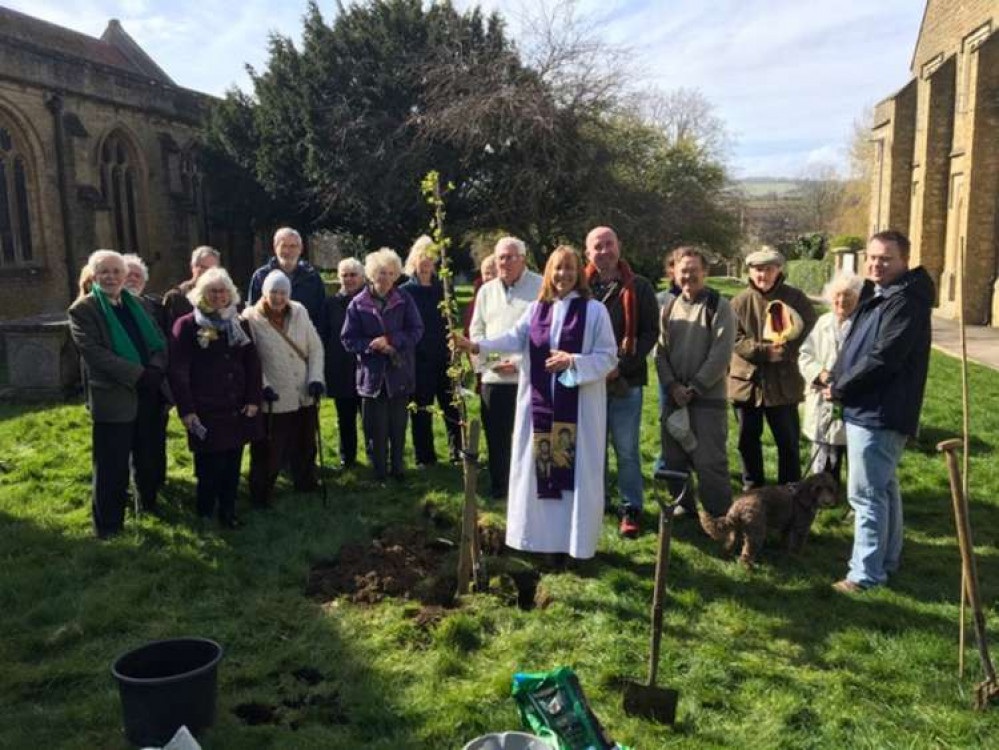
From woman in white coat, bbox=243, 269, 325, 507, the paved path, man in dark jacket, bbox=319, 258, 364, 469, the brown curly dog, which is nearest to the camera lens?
the brown curly dog

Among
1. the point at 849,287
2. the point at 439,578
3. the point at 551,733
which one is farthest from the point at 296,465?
the point at 849,287

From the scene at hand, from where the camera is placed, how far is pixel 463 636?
4348 millimetres

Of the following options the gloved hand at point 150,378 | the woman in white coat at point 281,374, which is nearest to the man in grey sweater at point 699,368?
the woman in white coat at point 281,374

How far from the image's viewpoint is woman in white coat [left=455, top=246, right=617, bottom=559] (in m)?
4.82

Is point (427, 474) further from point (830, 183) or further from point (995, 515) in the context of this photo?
point (830, 183)

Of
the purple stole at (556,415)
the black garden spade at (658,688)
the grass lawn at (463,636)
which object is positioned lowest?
the grass lawn at (463,636)

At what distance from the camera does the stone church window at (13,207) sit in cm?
1972

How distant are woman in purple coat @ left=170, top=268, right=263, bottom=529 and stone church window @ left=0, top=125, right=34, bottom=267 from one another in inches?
675

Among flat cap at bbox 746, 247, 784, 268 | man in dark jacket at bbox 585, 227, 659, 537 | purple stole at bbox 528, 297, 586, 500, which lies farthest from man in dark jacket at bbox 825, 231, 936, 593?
purple stole at bbox 528, 297, 586, 500

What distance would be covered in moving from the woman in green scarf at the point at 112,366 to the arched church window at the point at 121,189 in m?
19.8

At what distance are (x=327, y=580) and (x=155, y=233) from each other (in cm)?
2380

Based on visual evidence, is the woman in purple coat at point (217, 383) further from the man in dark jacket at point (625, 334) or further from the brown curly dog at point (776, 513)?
the brown curly dog at point (776, 513)

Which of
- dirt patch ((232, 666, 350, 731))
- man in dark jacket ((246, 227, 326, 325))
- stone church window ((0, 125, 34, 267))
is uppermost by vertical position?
stone church window ((0, 125, 34, 267))

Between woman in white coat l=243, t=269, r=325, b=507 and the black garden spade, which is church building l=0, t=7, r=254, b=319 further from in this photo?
the black garden spade
